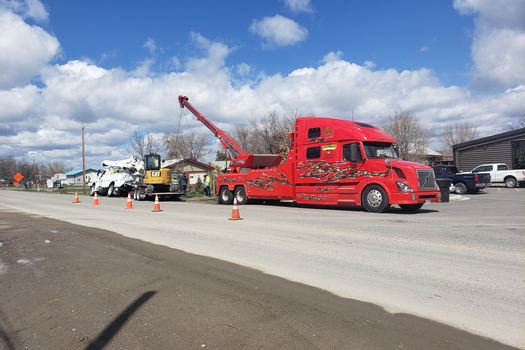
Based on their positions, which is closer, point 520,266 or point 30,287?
point 30,287

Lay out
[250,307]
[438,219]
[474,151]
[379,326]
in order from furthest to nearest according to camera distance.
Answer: [474,151], [438,219], [250,307], [379,326]

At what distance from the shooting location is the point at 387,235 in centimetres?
911

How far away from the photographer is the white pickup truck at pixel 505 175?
92.3 feet

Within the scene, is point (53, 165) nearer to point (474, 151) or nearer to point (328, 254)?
point (474, 151)

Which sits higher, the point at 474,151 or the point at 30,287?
the point at 474,151

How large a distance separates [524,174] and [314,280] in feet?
91.4

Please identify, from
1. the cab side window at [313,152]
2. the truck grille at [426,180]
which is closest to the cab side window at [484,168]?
the truck grille at [426,180]

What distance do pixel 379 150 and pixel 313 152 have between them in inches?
101

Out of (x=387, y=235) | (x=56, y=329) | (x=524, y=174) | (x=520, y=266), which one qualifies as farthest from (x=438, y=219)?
(x=524, y=174)

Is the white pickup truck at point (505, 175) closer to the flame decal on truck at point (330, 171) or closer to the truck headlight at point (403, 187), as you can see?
the flame decal on truck at point (330, 171)

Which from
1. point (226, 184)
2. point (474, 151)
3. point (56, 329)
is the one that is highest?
point (474, 151)

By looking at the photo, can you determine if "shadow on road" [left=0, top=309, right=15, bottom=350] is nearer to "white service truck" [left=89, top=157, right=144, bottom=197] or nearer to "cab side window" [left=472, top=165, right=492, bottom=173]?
"white service truck" [left=89, top=157, right=144, bottom=197]

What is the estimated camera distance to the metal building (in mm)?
32469

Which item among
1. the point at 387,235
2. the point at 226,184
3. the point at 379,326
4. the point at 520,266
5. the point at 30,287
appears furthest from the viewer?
the point at 226,184
